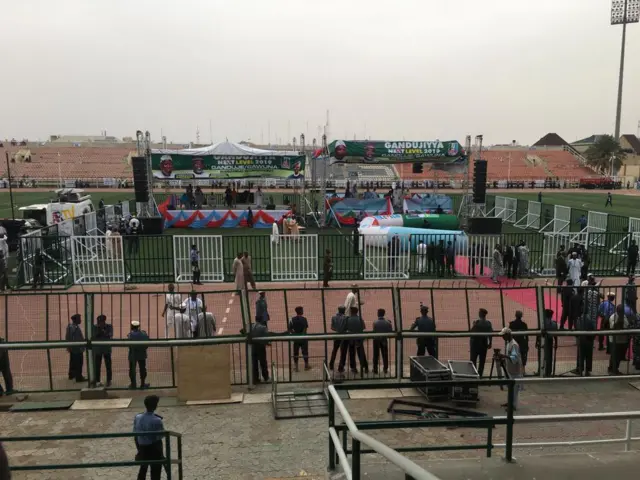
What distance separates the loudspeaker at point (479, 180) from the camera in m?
24.5

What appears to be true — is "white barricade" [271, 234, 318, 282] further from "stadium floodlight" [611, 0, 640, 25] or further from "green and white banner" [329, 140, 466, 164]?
"stadium floodlight" [611, 0, 640, 25]

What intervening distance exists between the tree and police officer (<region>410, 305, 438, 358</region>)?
77.3 m

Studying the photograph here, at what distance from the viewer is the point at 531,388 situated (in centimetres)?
887

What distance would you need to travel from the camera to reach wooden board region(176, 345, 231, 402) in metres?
8.23

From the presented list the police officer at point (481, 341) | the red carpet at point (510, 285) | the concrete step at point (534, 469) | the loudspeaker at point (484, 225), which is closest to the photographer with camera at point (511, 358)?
the police officer at point (481, 341)

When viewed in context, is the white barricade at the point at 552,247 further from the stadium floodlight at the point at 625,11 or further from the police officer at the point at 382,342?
the stadium floodlight at the point at 625,11

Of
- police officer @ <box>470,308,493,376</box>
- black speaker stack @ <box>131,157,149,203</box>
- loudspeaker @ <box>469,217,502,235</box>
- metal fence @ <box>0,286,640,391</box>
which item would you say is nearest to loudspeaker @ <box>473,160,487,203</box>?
loudspeaker @ <box>469,217,502,235</box>

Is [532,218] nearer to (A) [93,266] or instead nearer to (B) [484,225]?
(B) [484,225]

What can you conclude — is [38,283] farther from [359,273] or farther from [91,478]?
[91,478]

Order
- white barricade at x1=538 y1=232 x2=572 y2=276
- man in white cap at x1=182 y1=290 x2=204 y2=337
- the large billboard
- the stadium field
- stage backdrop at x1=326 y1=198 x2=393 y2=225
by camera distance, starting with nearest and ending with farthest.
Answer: man in white cap at x1=182 y1=290 x2=204 y2=337
white barricade at x1=538 y1=232 x2=572 y2=276
the large billboard
stage backdrop at x1=326 y1=198 x2=393 y2=225
the stadium field

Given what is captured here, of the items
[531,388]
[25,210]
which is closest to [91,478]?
[531,388]

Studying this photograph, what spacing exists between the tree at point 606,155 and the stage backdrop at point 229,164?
6278cm

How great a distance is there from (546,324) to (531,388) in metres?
1.17

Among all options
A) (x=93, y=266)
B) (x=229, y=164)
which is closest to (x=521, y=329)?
(x=93, y=266)
